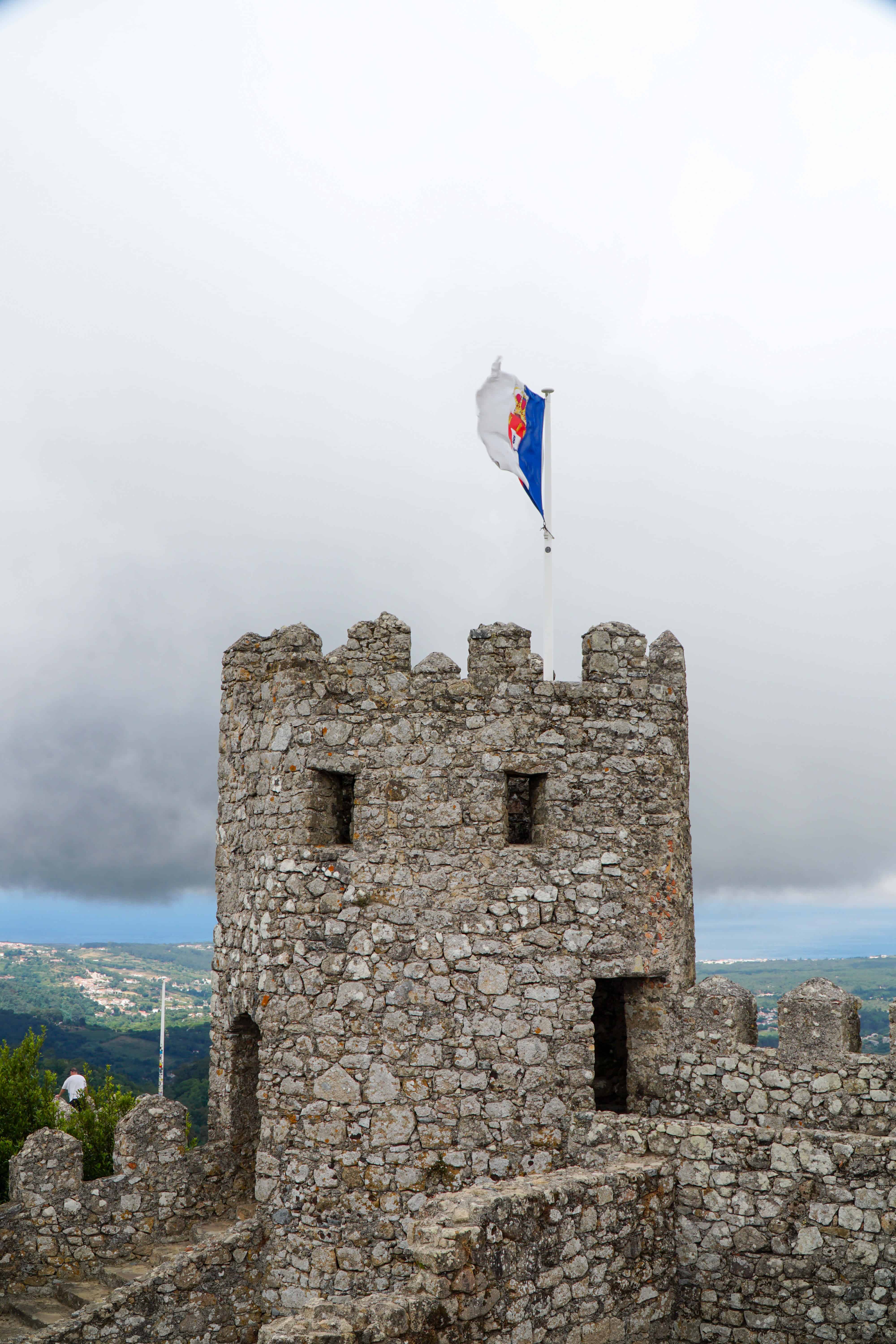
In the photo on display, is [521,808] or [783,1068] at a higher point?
[521,808]

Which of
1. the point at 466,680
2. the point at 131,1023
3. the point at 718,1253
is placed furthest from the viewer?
the point at 131,1023

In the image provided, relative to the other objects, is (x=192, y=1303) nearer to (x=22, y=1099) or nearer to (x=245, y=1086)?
(x=245, y=1086)

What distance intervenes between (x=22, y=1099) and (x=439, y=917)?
1507 cm

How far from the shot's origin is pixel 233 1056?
10.8m

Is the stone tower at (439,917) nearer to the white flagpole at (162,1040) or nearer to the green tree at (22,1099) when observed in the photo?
the green tree at (22,1099)

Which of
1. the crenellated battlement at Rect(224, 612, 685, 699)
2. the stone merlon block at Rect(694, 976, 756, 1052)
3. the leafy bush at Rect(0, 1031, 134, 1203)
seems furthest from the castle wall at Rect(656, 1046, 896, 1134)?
the leafy bush at Rect(0, 1031, 134, 1203)

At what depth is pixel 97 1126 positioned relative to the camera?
20719mm

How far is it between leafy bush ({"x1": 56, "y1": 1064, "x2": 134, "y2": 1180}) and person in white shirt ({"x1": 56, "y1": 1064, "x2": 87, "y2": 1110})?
5.4 inches

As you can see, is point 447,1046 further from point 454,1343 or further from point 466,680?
point 466,680

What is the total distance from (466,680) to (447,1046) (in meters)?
3.41

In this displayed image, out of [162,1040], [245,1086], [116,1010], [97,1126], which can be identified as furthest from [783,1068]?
[116,1010]

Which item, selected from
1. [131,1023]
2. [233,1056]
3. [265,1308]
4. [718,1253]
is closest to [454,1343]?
[718,1253]

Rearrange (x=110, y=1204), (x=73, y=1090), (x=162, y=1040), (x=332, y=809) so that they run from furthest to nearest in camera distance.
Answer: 1. (x=162, y=1040)
2. (x=73, y=1090)
3. (x=110, y=1204)
4. (x=332, y=809)

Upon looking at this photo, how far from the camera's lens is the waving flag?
11.2 m
